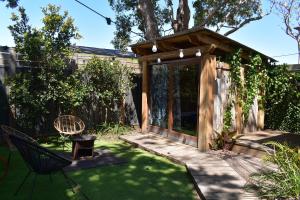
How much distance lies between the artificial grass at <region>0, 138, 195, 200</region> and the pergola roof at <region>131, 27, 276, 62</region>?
8.71ft

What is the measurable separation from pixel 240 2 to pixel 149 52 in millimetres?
8282

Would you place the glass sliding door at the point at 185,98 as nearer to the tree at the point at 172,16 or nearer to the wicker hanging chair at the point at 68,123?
the wicker hanging chair at the point at 68,123

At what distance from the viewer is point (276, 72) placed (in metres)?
8.45

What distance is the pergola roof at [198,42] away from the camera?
6410 mm

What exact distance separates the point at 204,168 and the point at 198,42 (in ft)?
9.05

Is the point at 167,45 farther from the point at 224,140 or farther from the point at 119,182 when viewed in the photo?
the point at 119,182

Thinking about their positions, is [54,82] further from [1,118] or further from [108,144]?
[108,144]

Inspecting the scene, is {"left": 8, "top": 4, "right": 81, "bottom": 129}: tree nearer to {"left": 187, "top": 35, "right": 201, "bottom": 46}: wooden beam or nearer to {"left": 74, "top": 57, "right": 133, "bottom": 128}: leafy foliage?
{"left": 74, "top": 57, "right": 133, "bottom": 128}: leafy foliage

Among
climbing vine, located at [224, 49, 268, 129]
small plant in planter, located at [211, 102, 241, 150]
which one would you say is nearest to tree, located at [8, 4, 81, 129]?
small plant in planter, located at [211, 102, 241, 150]

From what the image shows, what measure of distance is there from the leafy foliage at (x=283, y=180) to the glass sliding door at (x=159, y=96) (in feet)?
13.4

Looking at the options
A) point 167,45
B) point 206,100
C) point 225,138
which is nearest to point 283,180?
point 225,138

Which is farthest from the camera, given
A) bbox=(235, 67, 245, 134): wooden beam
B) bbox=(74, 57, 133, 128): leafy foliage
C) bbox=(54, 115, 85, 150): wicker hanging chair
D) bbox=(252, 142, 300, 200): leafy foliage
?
Result: bbox=(74, 57, 133, 128): leafy foliage

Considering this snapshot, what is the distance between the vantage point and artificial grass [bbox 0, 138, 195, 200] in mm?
4406

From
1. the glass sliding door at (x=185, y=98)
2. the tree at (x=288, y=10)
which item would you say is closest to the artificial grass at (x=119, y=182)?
the glass sliding door at (x=185, y=98)
